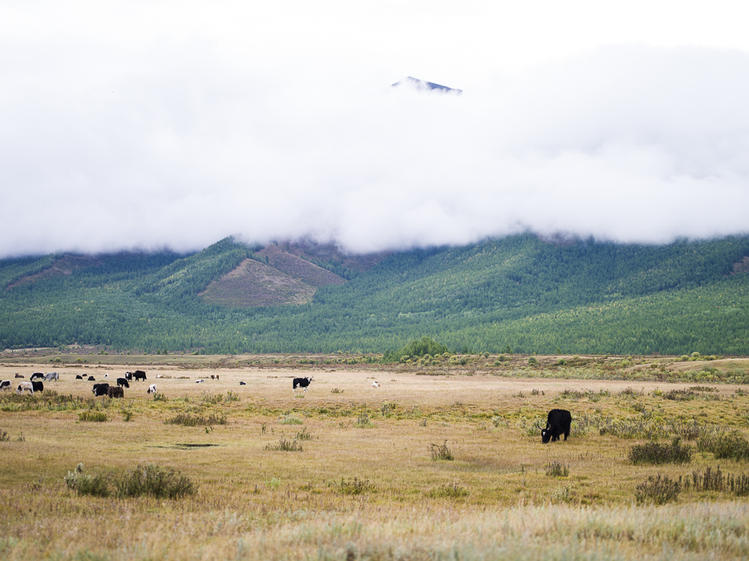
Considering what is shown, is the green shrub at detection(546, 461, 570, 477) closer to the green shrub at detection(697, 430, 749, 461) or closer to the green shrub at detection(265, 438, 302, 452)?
the green shrub at detection(697, 430, 749, 461)

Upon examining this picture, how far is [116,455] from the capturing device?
17062 mm

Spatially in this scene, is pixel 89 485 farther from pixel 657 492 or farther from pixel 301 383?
pixel 301 383

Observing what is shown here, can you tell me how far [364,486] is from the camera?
45.0 feet

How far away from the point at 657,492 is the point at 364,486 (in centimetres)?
631

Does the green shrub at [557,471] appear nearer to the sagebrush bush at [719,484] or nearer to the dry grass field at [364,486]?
the dry grass field at [364,486]

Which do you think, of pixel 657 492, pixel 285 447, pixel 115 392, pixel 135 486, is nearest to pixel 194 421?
pixel 285 447

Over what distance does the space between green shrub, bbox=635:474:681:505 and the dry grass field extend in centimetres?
11

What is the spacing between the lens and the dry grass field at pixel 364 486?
734 cm

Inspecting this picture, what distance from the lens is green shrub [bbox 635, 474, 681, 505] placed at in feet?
41.0

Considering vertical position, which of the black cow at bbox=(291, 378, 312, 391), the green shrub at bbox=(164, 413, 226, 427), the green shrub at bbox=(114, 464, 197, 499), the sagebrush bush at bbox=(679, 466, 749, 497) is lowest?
the black cow at bbox=(291, 378, 312, 391)

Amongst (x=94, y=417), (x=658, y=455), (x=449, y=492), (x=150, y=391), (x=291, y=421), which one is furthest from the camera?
(x=150, y=391)

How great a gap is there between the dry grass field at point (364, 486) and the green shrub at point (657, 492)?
0.11m

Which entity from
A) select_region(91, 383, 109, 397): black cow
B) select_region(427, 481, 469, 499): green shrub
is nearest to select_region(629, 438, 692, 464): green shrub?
select_region(427, 481, 469, 499): green shrub

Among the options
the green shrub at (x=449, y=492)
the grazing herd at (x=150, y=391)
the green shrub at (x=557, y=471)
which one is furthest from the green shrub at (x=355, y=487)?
the grazing herd at (x=150, y=391)
